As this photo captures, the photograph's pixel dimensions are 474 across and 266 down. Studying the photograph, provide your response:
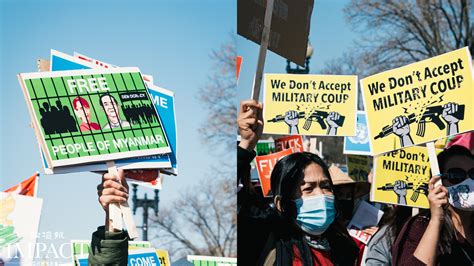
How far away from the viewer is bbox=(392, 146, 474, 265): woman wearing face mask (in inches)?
182

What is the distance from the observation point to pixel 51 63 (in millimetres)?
4414

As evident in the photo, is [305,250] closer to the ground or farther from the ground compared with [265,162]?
closer to the ground

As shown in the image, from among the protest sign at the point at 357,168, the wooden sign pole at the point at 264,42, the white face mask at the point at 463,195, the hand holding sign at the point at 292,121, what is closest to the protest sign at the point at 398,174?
the hand holding sign at the point at 292,121

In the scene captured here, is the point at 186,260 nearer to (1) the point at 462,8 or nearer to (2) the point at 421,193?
(2) the point at 421,193

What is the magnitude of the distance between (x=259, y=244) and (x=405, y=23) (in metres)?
15.9

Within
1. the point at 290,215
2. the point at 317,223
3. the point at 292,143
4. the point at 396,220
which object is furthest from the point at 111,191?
the point at 292,143

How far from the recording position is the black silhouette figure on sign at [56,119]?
407cm

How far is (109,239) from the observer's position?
3816 millimetres

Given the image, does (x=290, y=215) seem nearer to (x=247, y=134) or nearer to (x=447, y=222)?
(x=247, y=134)

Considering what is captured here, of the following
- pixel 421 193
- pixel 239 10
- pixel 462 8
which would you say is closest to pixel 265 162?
pixel 421 193

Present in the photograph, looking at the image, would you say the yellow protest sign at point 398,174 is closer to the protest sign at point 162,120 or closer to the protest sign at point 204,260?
the protest sign at point 204,260

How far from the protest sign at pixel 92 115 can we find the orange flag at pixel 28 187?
9.52 ft

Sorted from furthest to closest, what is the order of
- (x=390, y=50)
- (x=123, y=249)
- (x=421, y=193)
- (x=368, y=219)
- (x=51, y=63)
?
(x=390, y=50) → (x=368, y=219) → (x=421, y=193) → (x=51, y=63) → (x=123, y=249)

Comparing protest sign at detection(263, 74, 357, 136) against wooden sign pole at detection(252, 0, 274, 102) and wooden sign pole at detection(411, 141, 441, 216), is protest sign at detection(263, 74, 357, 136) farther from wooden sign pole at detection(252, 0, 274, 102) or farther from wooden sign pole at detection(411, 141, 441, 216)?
wooden sign pole at detection(252, 0, 274, 102)
